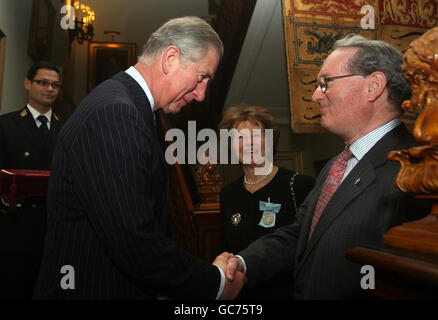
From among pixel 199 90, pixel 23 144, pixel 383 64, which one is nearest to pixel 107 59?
pixel 23 144

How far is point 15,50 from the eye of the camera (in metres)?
4.72

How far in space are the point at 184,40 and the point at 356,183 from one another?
3.09ft

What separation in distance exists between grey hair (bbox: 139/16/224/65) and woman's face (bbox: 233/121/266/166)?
1.43 meters

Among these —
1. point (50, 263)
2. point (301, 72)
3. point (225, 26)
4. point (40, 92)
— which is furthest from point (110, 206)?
point (225, 26)

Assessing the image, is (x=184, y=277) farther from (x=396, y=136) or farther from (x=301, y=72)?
(x=301, y=72)

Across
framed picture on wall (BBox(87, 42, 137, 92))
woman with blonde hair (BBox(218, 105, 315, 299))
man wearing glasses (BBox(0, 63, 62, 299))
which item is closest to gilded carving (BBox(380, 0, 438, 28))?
woman with blonde hair (BBox(218, 105, 315, 299))

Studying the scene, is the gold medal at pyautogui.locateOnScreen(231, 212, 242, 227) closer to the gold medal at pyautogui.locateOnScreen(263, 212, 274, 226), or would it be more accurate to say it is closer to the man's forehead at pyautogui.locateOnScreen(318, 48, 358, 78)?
the gold medal at pyautogui.locateOnScreen(263, 212, 274, 226)

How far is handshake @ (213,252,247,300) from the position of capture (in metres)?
1.60

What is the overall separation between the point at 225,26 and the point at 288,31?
1.80 meters

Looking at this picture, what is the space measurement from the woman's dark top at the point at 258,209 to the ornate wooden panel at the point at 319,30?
210cm

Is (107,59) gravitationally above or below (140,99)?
above

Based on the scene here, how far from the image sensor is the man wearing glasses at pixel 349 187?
1.46m

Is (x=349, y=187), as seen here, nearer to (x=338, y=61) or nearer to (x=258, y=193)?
(x=338, y=61)

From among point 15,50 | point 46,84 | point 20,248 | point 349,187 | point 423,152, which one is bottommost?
point 20,248
